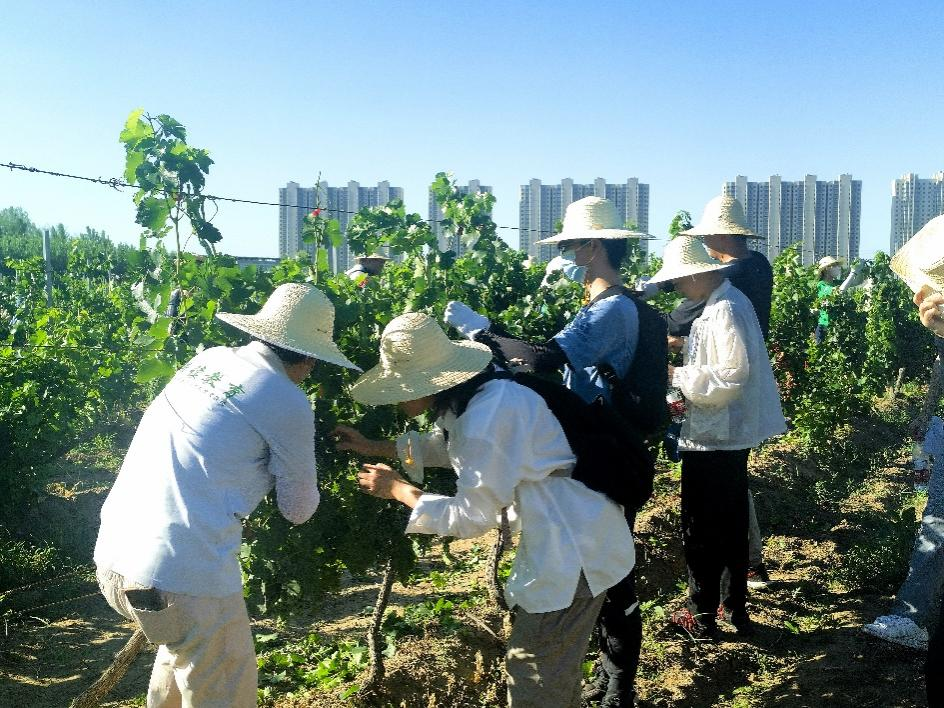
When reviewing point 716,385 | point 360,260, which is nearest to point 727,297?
point 716,385

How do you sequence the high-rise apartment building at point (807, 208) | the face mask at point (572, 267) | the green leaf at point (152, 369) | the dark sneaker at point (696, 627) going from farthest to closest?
the high-rise apartment building at point (807, 208)
the dark sneaker at point (696, 627)
the face mask at point (572, 267)
the green leaf at point (152, 369)

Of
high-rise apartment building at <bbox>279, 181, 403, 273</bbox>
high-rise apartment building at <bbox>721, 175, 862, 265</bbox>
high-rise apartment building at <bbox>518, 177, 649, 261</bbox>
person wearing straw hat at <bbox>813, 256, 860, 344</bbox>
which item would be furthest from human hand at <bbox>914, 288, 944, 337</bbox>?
high-rise apartment building at <bbox>721, 175, 862, 265</bbox>

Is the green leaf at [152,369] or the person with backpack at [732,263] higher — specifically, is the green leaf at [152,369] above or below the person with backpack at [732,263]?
below

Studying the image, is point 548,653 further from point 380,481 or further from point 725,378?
point 725,378

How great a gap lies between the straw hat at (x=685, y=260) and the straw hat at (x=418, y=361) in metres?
1.50

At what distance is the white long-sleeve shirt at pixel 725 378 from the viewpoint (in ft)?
11.6

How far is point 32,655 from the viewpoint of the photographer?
14.5 feet

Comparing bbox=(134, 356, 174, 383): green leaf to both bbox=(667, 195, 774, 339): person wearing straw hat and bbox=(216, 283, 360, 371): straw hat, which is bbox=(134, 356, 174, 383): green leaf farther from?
bbox=(667, 195, 774, 339): person wearing straw hat

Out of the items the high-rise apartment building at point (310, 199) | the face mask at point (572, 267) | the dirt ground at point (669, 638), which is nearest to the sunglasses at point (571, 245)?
the face mask at point (572, 267)

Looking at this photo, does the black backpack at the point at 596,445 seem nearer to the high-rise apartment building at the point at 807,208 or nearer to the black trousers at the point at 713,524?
the black trousers at the point at 713,524

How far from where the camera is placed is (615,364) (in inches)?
119

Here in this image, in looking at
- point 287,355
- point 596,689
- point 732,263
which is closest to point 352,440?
point 287,355

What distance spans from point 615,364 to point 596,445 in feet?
2.39

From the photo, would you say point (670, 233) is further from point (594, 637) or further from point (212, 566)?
point (212, 566)
